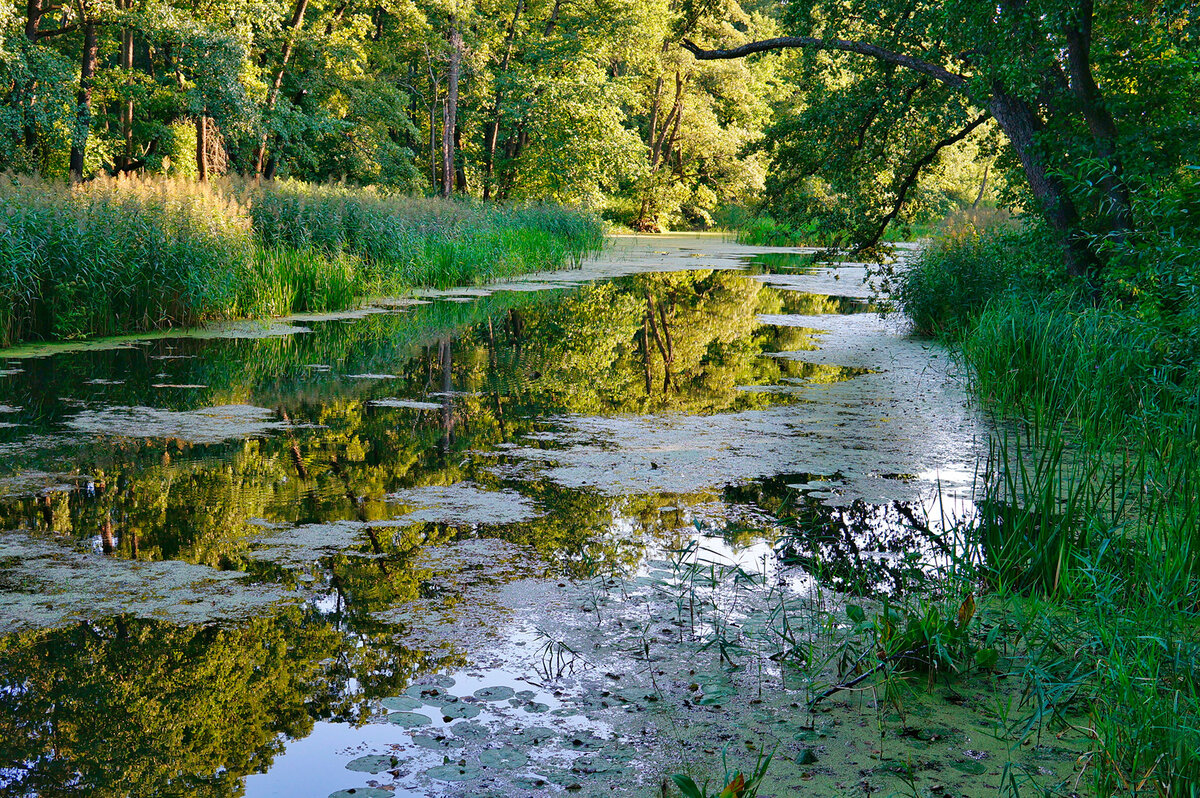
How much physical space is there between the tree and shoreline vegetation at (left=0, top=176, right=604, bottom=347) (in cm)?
601

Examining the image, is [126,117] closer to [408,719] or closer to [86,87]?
[86,87]

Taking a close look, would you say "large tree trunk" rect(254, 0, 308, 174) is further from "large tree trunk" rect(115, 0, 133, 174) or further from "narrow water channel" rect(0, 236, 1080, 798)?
"narrow water channel" rect(0, 236, 1080, 798)

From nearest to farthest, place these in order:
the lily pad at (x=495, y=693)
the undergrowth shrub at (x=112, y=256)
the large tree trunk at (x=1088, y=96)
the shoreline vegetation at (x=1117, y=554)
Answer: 1. the shoreline vegetation at (x=1117, y=554)
2. the lily pad at (x=495, y=693)
3. the large tree trunk at (x=1088, y=96)
4. the undergrowth shrub at (x=112, y=256)

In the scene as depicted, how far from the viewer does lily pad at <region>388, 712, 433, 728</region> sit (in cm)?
261

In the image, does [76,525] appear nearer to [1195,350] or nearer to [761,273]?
[1195,350]

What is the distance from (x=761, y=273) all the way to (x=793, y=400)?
570 inches

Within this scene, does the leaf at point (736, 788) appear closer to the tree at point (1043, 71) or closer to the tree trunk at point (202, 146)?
the tree at point (1043, 71)

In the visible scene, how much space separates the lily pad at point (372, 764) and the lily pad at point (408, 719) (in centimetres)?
17

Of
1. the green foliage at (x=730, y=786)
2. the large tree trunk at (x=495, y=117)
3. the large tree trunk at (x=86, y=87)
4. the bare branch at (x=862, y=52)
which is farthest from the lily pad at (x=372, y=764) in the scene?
the large tree trunk at (x=495, y=117)

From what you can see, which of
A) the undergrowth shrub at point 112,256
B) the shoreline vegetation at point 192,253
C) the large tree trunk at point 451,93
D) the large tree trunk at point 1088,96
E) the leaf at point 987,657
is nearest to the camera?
the leaf at point 987,657

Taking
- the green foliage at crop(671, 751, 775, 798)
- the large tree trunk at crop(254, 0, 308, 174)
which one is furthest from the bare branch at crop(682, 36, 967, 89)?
the large tree trunk at crop(254, 0, 308, 174)

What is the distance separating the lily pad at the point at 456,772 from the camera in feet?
7.68

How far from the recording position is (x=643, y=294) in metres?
16.1

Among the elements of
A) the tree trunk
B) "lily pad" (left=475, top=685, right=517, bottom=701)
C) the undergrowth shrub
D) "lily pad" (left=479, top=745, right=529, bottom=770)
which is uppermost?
the tree trunk
